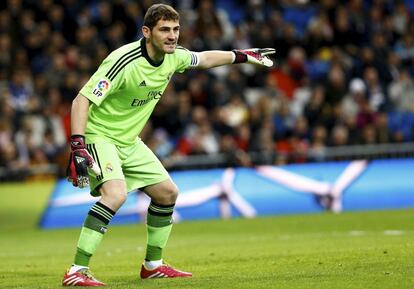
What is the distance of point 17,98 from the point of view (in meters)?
23.8

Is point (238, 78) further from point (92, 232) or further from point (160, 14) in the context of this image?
point (92, 232)

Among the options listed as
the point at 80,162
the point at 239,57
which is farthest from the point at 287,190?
the point at 80,162

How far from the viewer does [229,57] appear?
1124cm

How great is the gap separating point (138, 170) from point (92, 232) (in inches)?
35.7

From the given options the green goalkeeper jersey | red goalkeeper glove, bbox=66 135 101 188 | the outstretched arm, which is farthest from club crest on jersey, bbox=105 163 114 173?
the outstretched arm

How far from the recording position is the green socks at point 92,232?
993 cm

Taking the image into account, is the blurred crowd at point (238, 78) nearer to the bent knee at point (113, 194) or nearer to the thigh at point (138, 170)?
the thigh at point (138, 170)

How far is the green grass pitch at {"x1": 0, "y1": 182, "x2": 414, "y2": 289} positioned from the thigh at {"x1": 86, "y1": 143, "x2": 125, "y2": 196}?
0.97 metres

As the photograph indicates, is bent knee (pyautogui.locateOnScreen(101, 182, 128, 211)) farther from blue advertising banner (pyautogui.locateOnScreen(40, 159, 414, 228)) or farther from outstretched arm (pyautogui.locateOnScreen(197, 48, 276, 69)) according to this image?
blue advertising banner (pyautogui.locateOnScreen(40, 159, 414, 228))

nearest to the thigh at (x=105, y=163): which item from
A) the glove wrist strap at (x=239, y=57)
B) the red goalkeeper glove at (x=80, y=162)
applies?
the red goalkeeper glove at (x=80, y=162)

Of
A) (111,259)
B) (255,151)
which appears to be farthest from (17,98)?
(111,259)

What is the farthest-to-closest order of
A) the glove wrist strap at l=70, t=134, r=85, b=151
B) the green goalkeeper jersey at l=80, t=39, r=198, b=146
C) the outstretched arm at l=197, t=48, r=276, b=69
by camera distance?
the outstretched arm at l=197, t=48, r=276, b=69
the green goalkeeper jersey at l=80, t=39, r=198, b=146
the glove wrist strap at l=70, t=134, r=85, b=151

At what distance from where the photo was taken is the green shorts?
10.2 metres

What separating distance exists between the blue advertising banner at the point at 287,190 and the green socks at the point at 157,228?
1103 centimetres
